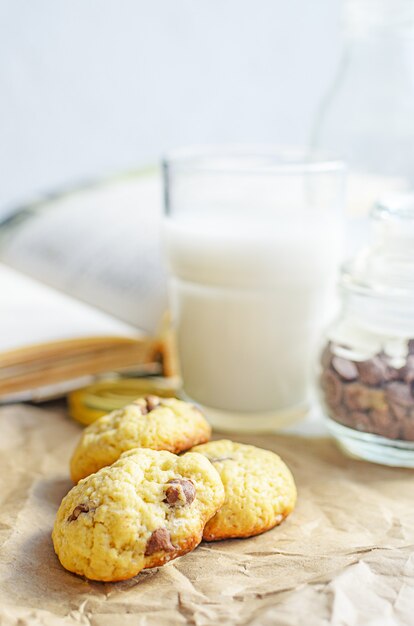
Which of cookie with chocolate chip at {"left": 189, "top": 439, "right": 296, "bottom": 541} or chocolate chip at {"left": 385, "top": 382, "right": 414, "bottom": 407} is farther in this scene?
chocolate chip at {"left": 385, "top": 382, "right": 414, "bottom": 407}

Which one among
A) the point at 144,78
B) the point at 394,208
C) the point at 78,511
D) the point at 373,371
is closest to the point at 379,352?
the point at 373,371

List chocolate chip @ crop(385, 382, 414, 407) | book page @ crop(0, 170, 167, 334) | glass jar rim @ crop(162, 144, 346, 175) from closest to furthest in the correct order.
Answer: chocolate chip @ crop(385, 382, 414, 407)
glass jar rim @ crop(162, 144, 346, 175)
book page @ crop(0, 170, 167, 334)

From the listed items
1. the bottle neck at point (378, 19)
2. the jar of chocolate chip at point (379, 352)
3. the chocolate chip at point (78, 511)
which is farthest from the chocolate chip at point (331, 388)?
the bottle neck at point (378, 19)

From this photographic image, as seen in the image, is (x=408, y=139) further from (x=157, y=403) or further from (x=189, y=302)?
(x=157, y=403)

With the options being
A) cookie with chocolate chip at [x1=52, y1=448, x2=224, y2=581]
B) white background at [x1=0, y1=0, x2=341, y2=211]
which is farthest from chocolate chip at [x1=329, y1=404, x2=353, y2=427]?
white background at [x1=0, y1=0, x2=341, y2=211]

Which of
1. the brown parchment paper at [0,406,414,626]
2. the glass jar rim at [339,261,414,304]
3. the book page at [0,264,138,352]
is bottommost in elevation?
the brown parchment paper at [0,406,414,626]

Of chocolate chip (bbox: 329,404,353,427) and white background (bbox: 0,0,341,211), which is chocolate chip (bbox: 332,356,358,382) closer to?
chocolate chip (bbox: 329,404,353,427)

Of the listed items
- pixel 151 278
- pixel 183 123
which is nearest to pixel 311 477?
pixel 151 278

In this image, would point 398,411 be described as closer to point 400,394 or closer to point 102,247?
point 400,394

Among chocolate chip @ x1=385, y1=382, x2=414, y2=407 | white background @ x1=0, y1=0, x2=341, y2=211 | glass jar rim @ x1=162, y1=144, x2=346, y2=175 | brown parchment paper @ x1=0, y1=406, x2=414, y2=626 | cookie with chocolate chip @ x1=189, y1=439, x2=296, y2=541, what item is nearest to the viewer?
brown parchment paper @ x1=0, y1=406, x2=414, y2=626
